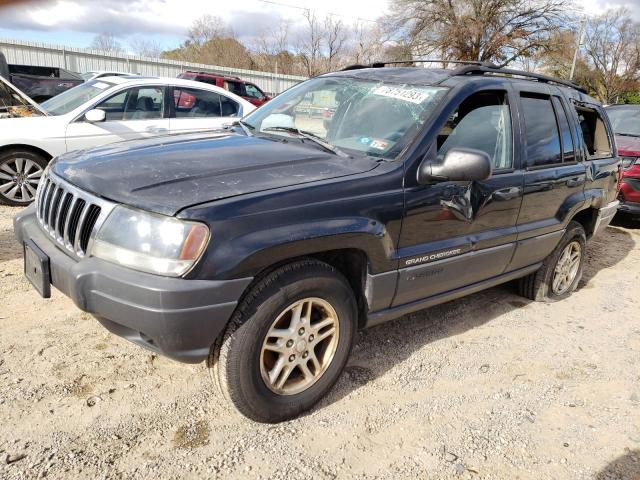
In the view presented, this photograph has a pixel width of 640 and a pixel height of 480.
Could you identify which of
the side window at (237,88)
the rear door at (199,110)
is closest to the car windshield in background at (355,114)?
the rear door at (199,110)

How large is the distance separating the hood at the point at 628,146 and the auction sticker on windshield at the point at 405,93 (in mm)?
5420

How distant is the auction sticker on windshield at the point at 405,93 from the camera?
3283 millimetres

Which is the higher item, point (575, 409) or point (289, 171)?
point (289, 171)

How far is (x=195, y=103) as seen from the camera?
7.52m

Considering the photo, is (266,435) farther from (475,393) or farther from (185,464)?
(475,393)

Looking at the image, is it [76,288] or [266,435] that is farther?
[266,435]

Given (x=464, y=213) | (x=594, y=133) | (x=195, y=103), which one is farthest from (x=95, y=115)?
(x=594, y=133)

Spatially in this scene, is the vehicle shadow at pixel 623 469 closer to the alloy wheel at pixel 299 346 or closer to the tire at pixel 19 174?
the alloy wheel at pixel 299 346

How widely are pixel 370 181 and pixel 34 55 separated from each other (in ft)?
85.5

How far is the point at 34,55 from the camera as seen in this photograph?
23.9 metres

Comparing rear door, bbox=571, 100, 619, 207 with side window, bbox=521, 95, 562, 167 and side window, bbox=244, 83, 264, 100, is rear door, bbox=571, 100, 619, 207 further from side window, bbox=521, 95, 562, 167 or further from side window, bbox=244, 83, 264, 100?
side window, bbox=244, 83, 264, 100

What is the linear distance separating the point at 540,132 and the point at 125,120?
5.17 m

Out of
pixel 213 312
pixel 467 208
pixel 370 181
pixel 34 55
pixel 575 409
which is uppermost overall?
pixel 34 55

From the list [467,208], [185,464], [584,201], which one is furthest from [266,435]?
[584,201]
